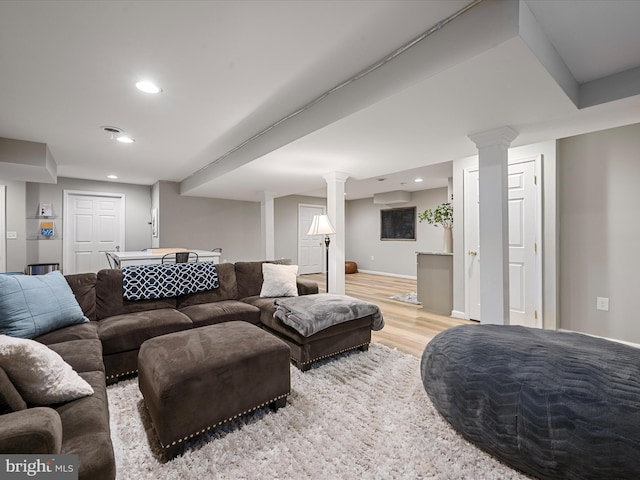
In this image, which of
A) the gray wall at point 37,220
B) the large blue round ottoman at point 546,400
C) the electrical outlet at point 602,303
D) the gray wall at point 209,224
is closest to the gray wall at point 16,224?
the gray wall at point 37,220

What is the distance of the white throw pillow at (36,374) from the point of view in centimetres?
111

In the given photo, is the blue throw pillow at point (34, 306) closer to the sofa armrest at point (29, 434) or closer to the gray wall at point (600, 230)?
the sofa armrest at point (29, 434)

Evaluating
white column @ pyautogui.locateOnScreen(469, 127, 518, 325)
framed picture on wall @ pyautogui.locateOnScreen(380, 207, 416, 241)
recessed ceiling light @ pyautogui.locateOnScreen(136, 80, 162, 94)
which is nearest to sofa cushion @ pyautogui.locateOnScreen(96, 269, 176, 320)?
recessed ceiling light @ pyautogui.locateOnScreen(136, 80, 162, 94)

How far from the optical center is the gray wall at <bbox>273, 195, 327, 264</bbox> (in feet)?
26.7

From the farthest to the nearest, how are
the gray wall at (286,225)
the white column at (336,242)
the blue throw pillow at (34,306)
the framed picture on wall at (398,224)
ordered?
the gray wall at (286,225)
the framed picture on wall at (398,224)
the white column at (336,242)
the blue throw pillow at (34,306)

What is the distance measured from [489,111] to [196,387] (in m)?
2.64

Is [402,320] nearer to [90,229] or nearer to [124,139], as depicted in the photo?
[124,139]

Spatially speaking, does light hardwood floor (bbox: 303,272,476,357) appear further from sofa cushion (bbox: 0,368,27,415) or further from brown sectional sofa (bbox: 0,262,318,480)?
sofa cushion (bbox: 0,368,27,415)

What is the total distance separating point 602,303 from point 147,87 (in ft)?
15.6

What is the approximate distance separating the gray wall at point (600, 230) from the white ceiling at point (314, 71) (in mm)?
735

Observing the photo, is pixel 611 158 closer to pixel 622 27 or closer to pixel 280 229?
pixel 622 27

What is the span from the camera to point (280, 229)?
817cm

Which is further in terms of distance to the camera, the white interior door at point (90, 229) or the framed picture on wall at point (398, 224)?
the framed picture on wall at point (398, 224)

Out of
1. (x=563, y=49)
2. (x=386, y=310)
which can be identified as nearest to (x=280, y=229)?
(x=386, y=310)
